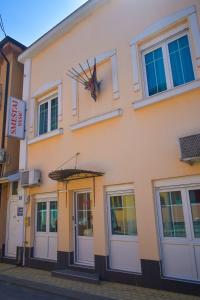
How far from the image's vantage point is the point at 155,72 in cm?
652

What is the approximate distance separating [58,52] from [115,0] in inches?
109

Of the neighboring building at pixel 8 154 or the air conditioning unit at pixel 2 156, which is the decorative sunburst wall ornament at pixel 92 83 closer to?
the neighboring building at pixel 8 154

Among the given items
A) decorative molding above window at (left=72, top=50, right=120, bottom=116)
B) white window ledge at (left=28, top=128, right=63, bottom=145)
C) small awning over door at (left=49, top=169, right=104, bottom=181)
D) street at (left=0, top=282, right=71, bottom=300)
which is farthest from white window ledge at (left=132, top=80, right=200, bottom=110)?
street at (left=0, top=282, right=71, bottom=300)

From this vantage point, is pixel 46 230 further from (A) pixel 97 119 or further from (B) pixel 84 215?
(A) pixel 97 119

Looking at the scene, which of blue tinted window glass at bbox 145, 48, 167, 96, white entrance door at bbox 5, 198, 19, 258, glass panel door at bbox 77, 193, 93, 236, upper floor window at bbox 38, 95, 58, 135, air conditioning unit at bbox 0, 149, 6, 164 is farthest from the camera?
air conditioning unit at bbox 0, 149, 6, 164

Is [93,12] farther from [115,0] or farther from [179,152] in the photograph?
[179,152]

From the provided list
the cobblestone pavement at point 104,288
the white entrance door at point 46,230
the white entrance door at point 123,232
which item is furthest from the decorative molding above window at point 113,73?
the cobblestone pavement at point 104,288

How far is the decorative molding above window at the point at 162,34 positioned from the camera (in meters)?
5.66

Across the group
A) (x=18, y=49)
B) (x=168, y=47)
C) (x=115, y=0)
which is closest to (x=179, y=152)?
(x=168, y=47)

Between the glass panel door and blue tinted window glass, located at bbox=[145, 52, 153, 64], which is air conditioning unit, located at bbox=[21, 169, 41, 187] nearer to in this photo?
the glass panel door

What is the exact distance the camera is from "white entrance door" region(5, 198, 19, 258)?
9.20 m

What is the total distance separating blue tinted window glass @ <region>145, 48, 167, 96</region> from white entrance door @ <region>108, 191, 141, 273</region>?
2817mm

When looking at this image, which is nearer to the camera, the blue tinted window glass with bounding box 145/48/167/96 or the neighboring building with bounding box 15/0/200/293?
the neighboring building with bounding box 15/0/200/293

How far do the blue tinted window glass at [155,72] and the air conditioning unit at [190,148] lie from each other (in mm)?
1759
